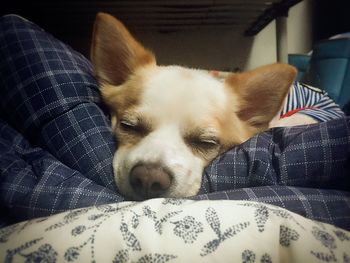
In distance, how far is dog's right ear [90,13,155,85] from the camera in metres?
1.01

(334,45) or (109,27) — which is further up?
(109,27)

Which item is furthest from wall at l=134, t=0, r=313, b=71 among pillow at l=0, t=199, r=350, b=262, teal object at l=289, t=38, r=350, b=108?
pillow at l=0, t=199, r=350, b=262

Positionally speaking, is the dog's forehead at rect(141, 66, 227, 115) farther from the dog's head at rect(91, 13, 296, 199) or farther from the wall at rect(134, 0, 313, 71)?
the wall at rect(134, 0, 313, 71)

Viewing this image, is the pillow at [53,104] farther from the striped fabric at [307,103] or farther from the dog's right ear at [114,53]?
the striped fabric at [307,103]

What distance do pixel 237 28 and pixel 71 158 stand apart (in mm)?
1643

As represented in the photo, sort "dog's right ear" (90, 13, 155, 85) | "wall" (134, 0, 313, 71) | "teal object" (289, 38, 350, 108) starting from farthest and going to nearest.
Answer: "wall" (134, 0, 313, 71), "teal object" (289, 38, 350, 108), "dog's right ear" (90, 13, 155, 85)

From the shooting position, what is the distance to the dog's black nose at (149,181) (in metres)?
0.79

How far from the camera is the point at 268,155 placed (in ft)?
2.73

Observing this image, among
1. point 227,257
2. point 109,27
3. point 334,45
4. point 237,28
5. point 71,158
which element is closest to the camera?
point 227,257

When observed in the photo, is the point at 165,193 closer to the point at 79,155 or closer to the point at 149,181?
the point at 149,181

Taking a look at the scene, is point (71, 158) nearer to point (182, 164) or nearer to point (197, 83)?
point (182, 164)

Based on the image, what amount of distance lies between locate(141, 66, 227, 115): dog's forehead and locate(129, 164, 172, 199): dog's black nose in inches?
7.3

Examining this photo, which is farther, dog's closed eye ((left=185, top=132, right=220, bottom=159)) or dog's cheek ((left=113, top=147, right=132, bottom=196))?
dog's closed eye ((left=185, top=132, right=220, bottom=159))

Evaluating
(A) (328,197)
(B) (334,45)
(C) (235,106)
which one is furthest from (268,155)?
(B) (334,45)
